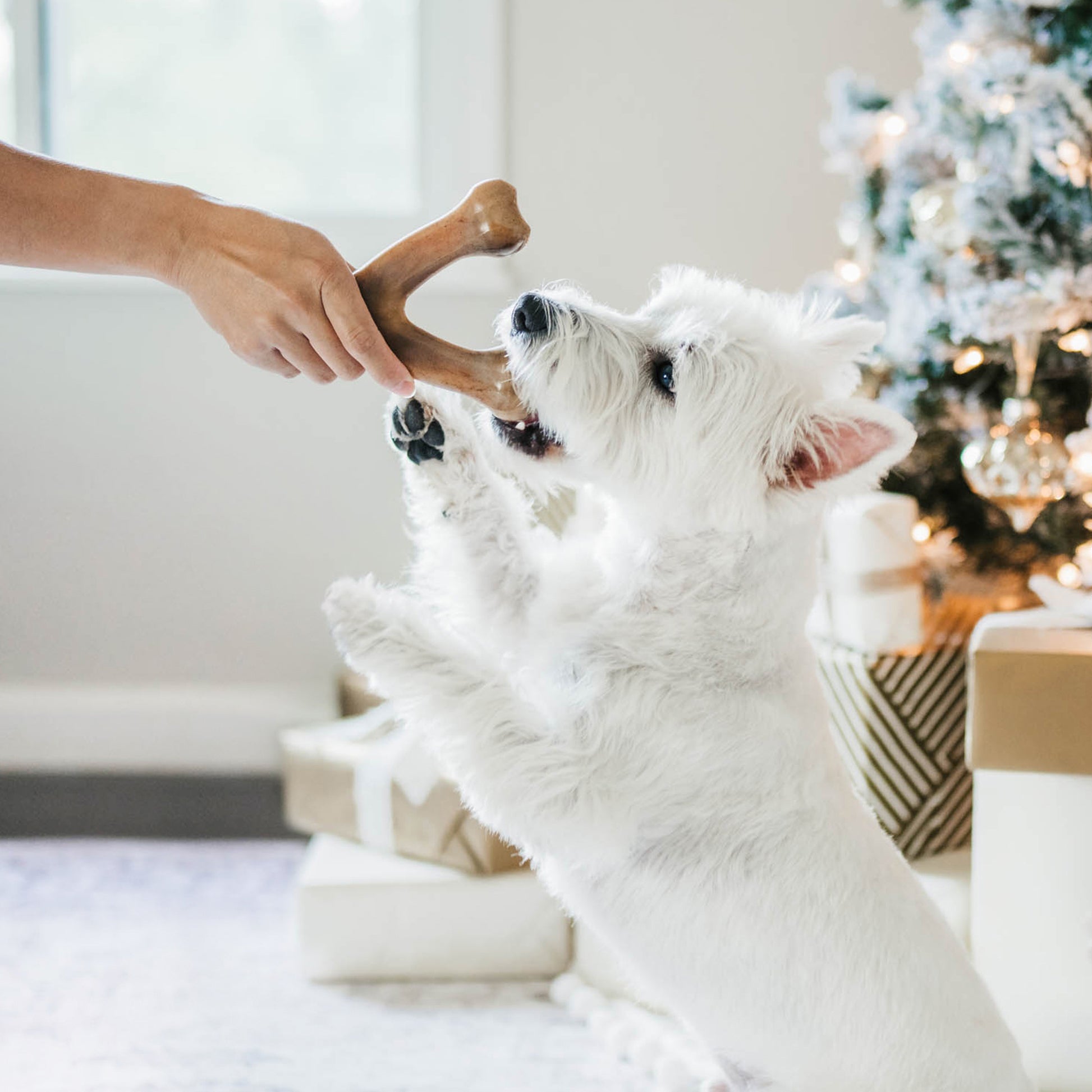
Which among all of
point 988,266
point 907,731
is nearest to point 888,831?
point 907,731

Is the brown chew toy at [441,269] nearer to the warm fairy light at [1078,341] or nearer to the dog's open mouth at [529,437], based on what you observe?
the dog's open mouth at [529,437]

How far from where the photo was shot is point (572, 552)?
1.45m

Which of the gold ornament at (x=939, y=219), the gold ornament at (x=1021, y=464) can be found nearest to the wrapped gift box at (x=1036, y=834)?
the gold ornament at (x=1021, y=464)

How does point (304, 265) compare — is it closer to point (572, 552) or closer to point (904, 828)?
point (572, 552)

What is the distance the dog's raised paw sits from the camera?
1.36 metres

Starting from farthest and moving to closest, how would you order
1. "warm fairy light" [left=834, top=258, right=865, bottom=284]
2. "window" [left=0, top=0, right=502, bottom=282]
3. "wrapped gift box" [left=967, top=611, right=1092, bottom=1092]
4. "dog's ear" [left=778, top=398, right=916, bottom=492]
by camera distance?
"window" [left=0, top=0, right=502, bottom=282] → "warm fairy light" [left=834, top=258, right=865, bottom=284] → "wrapped gift box" [left=967, top=611, right=1092, bottom=1092] → "dog's ear" [left=778, top=398, right=916, bottom=492]

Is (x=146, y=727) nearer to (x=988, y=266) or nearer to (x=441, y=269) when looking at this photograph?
(x=441, y=269)

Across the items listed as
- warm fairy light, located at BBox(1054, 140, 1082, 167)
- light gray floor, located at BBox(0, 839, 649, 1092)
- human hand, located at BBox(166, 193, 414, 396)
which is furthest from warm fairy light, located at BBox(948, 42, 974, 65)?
light gray floor, located at BBox(0, 839, 649, 1092)

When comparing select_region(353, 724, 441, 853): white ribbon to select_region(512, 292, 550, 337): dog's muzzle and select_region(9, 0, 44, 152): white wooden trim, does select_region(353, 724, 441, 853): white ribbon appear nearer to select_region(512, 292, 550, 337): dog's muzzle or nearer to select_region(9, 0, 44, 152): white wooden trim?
select_region(512, 292, 550, 337): dog's muzzle

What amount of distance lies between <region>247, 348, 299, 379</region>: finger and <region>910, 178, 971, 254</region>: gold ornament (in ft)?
4.28

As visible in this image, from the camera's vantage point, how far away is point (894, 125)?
2.24 metres

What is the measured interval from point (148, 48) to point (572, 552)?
215 cm

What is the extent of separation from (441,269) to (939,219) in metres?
1.23

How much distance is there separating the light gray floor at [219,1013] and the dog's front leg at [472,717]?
2.68 feet
